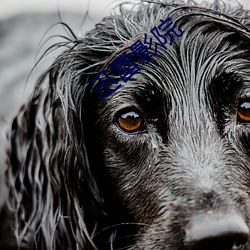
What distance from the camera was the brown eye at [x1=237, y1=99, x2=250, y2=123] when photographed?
2918 millimetres

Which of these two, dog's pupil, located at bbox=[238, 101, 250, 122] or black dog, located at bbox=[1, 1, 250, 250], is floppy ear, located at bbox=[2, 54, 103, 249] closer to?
black dog, located at bbox=[1, 1, 250, 250]

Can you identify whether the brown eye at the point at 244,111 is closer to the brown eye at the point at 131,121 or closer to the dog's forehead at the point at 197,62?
the dog's forehead at the point at 197,62

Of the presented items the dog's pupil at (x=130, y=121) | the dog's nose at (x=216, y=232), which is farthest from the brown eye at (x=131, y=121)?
the dog's nose at (x=216, y=232)

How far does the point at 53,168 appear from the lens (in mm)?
3191

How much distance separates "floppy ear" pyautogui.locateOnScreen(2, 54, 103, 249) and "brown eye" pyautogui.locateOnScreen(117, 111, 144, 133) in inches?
8.5

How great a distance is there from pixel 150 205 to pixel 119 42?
69 centimetres

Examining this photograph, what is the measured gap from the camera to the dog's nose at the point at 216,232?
2490 millimetres

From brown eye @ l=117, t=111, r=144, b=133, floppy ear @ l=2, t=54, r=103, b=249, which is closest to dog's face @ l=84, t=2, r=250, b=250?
brown eye @ l=117, t=111, r=144, b=133

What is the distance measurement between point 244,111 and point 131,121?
0.45m

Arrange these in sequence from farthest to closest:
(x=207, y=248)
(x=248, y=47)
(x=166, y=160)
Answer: (x=248, y=47), (x=166, y=160), (x=207, y=248)

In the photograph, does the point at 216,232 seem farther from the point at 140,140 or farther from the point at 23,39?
the point at 23,39

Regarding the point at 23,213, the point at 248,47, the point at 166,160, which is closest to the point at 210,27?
the point at 248,47

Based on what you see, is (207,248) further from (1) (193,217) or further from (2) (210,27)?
(2) (210,27)

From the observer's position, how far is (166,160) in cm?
285
